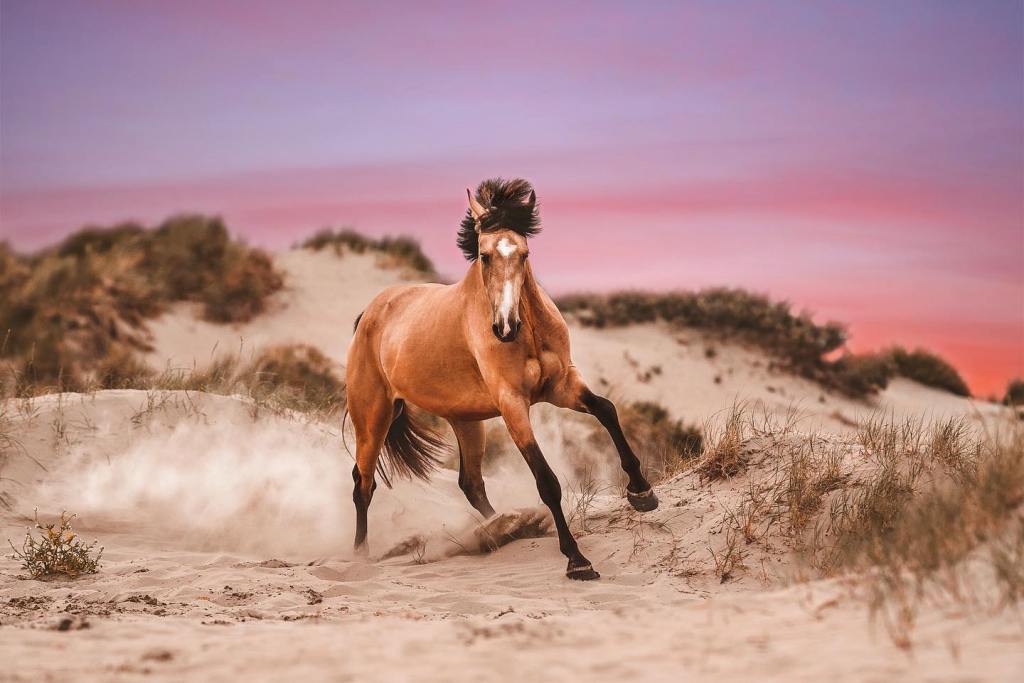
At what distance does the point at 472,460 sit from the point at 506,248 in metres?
2.78

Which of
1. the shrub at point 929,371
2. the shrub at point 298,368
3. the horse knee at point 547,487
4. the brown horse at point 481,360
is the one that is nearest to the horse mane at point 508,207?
the brown horse at point 481,360

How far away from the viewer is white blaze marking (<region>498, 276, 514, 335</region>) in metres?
5.94

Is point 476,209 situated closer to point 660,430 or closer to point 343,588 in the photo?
point 343,588

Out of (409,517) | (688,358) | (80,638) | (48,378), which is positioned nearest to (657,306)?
(688,358)

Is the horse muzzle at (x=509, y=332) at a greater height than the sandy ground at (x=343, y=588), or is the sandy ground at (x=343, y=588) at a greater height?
the horse muzzle at (x=509, y=332)

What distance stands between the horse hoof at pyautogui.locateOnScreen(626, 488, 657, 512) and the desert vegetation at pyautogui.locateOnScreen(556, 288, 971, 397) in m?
16.8

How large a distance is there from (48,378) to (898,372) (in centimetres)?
1968

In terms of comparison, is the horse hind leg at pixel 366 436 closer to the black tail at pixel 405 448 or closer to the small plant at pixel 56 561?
the black tail at pixel 405 448

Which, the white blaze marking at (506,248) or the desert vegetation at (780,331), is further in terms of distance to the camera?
the desert vegetation at (780,331)

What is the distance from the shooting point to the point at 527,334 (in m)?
6.55

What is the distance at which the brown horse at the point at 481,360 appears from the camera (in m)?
6.36

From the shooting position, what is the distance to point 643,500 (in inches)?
266

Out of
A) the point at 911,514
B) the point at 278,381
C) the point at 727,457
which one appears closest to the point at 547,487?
the point at 727,457

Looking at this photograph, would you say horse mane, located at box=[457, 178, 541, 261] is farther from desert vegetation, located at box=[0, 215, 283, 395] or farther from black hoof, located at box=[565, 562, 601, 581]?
desert vegetation, located at box=[0, 215, 283, 395]
